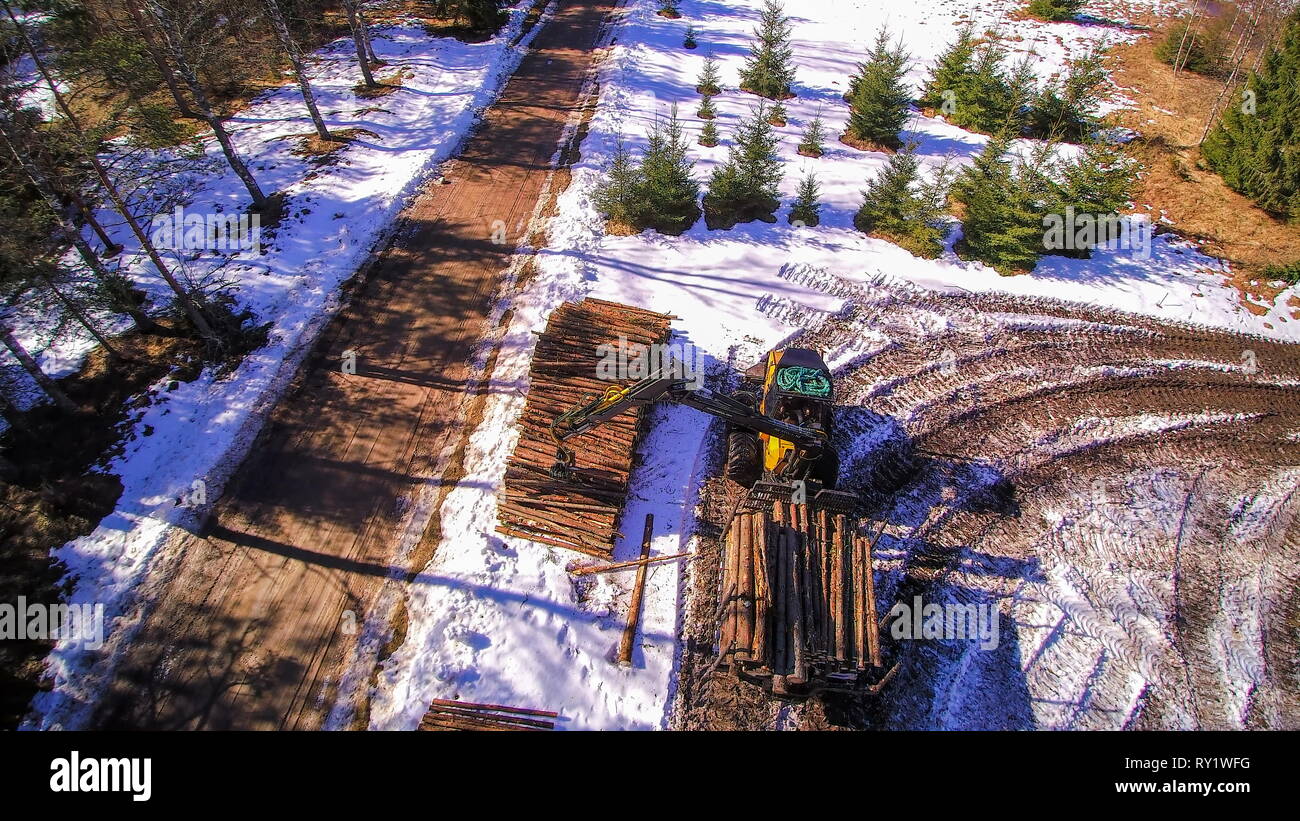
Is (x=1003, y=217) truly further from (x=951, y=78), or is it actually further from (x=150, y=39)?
(x=150, y=39)

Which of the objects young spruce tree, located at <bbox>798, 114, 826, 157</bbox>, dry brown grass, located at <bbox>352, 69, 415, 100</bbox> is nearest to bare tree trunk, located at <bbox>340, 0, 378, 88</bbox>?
dry brown grass, located at <bbox>352, 69, 415, 100</bbox>

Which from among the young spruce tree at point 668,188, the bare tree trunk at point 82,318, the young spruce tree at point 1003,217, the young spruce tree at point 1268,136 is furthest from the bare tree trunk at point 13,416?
the young spruce tree at point 1268,136

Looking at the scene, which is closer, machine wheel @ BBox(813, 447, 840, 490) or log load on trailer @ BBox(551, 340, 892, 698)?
log load on trailer @ BBox(551, 340, 892, 698)

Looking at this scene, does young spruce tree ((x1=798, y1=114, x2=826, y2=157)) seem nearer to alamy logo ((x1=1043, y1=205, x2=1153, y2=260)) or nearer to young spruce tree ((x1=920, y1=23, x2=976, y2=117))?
young spruce tree ((x1=920, y1=23, x2=976, y2=117))

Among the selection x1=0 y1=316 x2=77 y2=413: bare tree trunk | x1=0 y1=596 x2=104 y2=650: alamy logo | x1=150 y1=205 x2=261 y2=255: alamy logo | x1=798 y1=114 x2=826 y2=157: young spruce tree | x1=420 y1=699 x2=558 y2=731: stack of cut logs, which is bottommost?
x1=420 y1=699 x2=558 y2=731: stack of cut logs
